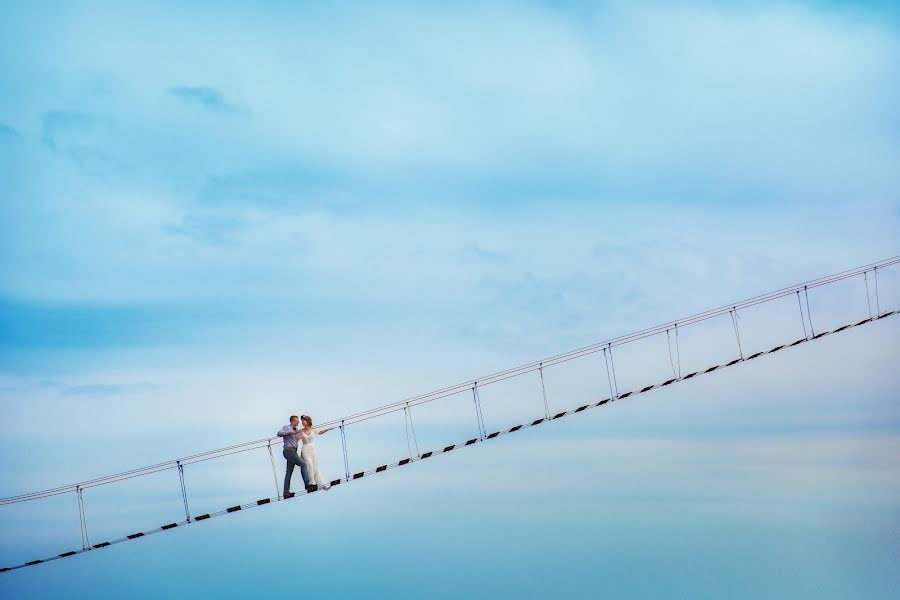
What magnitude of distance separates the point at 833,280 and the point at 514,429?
11.3m

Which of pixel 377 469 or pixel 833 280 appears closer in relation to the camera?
pixel 377 469

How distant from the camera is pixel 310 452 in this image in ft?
75.5

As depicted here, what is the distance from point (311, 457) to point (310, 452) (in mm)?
124

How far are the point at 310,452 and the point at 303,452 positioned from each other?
0.16 metres

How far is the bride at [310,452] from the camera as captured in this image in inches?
904

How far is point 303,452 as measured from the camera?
23016mm

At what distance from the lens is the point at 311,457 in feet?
75.6

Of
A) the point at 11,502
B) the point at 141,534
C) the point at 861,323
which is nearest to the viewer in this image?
the point at 141,534

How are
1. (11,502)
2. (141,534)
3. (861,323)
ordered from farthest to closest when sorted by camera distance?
(861,323), (11,502), (141,534)

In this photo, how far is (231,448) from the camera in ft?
78.4

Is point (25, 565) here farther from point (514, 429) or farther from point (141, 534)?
point (514, 429)

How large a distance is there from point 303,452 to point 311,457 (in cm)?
21

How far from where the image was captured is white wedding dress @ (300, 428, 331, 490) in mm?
22969

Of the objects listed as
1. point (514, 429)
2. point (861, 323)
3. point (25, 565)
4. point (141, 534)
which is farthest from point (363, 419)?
point (861, 323)
